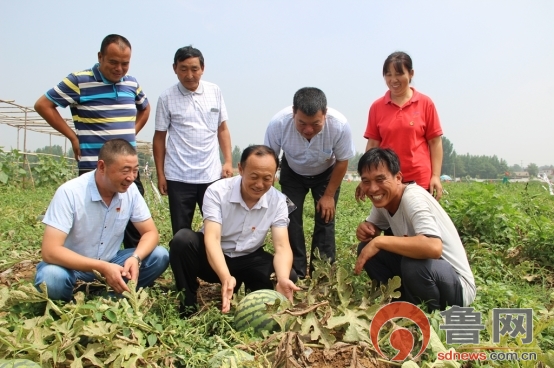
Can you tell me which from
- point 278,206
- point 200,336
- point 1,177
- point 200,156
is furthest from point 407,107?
point 1,177

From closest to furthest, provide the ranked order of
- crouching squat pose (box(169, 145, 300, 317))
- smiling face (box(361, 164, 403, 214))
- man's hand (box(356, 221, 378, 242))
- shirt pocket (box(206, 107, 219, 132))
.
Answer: smiling face (box(361, 164, 403, 214)), crouching squat pose (box(169, 145, 300, 317)), man's hand (box(356, 221, 378, 242)), shirt pocket (box(206, 107, 219, 132))

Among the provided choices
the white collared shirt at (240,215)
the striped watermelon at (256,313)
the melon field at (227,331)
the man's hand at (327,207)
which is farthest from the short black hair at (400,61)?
the striped watermelon at (256,313)

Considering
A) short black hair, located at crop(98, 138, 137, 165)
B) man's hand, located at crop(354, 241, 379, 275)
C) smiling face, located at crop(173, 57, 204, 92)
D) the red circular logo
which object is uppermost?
smiling face, located at crop(173, 57, 204, 92)

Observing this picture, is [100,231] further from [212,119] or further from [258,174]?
[212,119]

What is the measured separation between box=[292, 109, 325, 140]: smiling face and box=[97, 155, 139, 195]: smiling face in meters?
1.23

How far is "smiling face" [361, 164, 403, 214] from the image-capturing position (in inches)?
126

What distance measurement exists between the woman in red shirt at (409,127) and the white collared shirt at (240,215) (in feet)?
2.66

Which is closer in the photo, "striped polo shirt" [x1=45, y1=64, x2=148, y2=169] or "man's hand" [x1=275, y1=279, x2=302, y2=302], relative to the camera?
"man's hand" [x1=275, y1=279, x2=302, y2=302]

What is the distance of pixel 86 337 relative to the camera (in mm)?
2568

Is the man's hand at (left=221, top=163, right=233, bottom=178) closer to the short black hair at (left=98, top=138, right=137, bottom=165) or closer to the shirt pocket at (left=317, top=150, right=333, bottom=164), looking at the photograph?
the shirt pocket at (left=317, top=150, right=333, bottom=164)

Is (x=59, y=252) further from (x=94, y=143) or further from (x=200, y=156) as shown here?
(x=200, y=156)

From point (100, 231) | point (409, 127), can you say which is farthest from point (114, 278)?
point (409, 127)

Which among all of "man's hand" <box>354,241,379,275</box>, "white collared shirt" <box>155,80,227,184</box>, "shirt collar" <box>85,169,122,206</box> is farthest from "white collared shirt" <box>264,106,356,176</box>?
"shirt collar" <box>85,169,122,206</box>

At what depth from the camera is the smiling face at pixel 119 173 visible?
3.15 m
